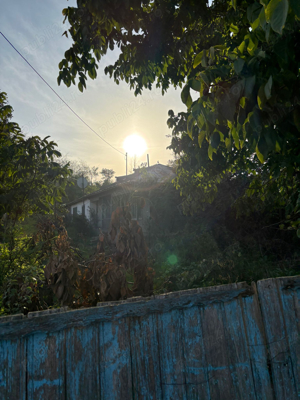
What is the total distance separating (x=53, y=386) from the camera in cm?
182

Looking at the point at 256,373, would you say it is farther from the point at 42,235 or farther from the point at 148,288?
the point at 42,235

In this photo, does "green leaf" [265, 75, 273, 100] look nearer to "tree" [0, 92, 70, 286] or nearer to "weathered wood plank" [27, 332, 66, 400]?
"weathered wood plank" [27, 332, 66, 400]

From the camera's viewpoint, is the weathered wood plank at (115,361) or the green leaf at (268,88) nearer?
the green leaf at (268,88)

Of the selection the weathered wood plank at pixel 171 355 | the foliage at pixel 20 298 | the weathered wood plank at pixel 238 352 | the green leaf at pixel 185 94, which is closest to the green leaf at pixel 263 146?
the green leaf at pixel 185 94

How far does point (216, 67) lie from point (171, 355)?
2.12 metres

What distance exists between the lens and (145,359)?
1975 mm

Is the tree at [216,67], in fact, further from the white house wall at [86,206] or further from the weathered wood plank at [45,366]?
the white house wall at [86,206]

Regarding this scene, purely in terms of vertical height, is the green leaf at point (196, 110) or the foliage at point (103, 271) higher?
the green leaf at point (196, 110)

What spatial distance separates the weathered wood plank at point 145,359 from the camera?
193cm

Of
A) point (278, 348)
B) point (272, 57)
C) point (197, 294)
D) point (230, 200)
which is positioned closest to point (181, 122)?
point (272, 57)

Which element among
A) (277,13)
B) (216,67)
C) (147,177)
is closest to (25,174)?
(216,67)

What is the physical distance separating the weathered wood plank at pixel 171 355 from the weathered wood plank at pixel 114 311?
0.09m

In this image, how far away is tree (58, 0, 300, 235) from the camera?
161 centimetres

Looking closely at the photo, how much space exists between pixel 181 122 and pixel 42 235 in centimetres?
339
